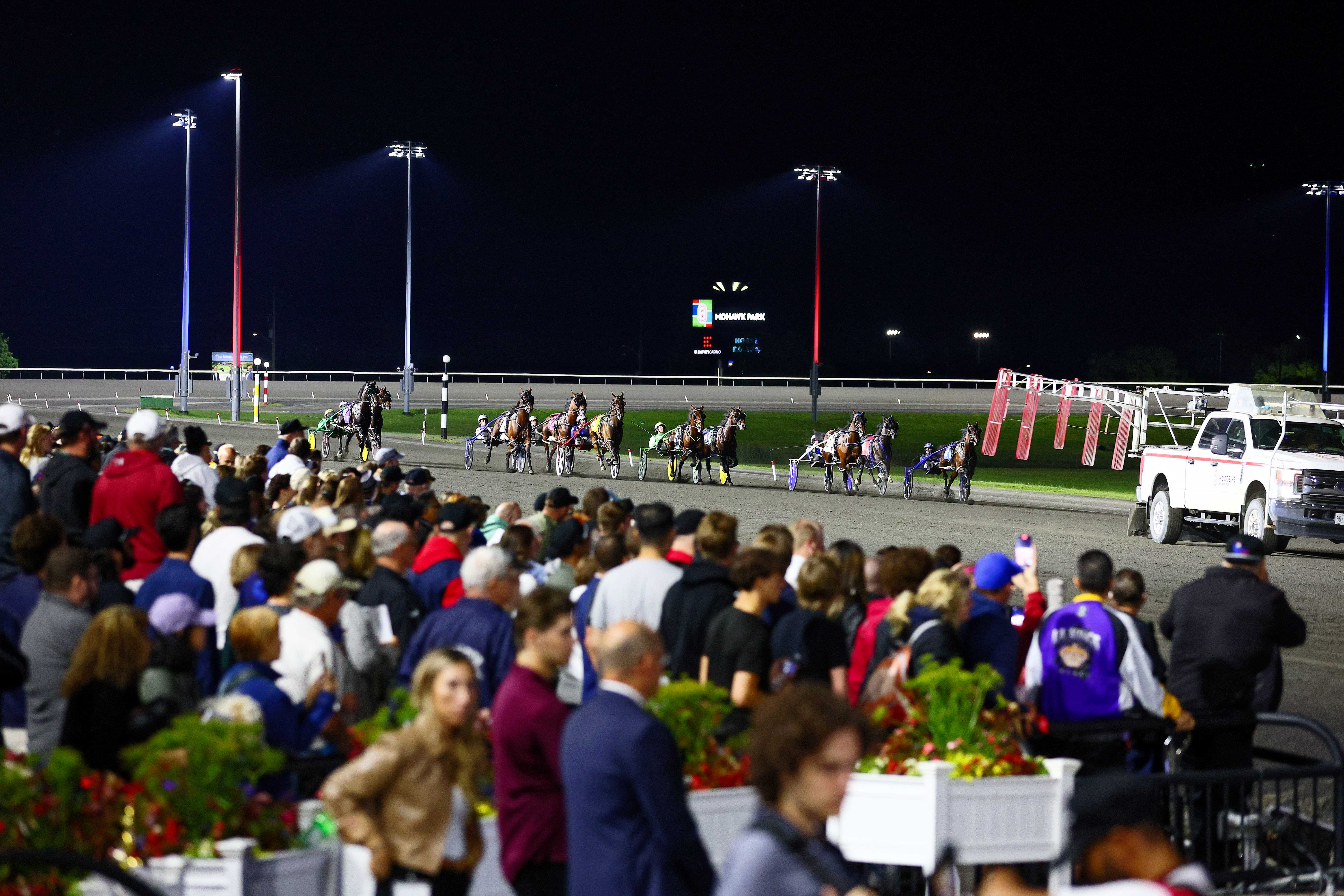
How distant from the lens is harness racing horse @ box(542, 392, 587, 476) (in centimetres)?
3444

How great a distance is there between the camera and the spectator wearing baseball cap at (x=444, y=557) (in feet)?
26.4

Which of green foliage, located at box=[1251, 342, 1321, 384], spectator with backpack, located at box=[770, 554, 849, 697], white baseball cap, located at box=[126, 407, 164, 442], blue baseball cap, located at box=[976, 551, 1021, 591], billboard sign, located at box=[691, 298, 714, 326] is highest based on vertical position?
billboard sign, located at box=[691, 298, 714, 326]

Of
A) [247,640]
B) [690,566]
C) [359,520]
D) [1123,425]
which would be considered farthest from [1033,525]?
[247,640]

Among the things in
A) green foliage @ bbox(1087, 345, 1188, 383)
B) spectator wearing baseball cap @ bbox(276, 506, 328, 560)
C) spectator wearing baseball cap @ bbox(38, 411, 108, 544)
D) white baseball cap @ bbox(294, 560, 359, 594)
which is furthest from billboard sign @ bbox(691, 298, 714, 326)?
→ white baseball cap @ bbox(294, 560, 359, 594)

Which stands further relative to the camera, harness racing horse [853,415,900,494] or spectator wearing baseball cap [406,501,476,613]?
harness racing horse [853,415,900,494]

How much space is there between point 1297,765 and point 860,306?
125 metres

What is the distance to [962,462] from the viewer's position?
29453 millimetres

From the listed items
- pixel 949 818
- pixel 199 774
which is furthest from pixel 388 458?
pixel 199 774

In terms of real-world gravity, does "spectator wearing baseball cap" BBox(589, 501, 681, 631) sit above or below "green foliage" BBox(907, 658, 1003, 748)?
above

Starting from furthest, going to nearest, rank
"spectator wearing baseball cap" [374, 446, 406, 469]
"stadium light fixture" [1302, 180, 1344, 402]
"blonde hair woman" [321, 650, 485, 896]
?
"stadium light fixture" [1302, 180, 1344, 402] < "spectator wearing baseball cap" [374, 446, 406, 469] < "blonde hair woman" [321, 650, 485, 896]

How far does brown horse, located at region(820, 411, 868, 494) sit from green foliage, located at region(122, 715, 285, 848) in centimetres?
2717

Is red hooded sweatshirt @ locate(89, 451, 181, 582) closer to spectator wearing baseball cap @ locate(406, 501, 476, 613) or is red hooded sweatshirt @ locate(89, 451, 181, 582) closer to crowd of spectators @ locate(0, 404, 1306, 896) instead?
crowd of spectators @ locate(0, 404, 1306, 896)

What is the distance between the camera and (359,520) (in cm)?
955

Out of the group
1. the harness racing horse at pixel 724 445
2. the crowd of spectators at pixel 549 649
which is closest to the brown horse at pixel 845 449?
the harness racing horse at pixel 724 445
